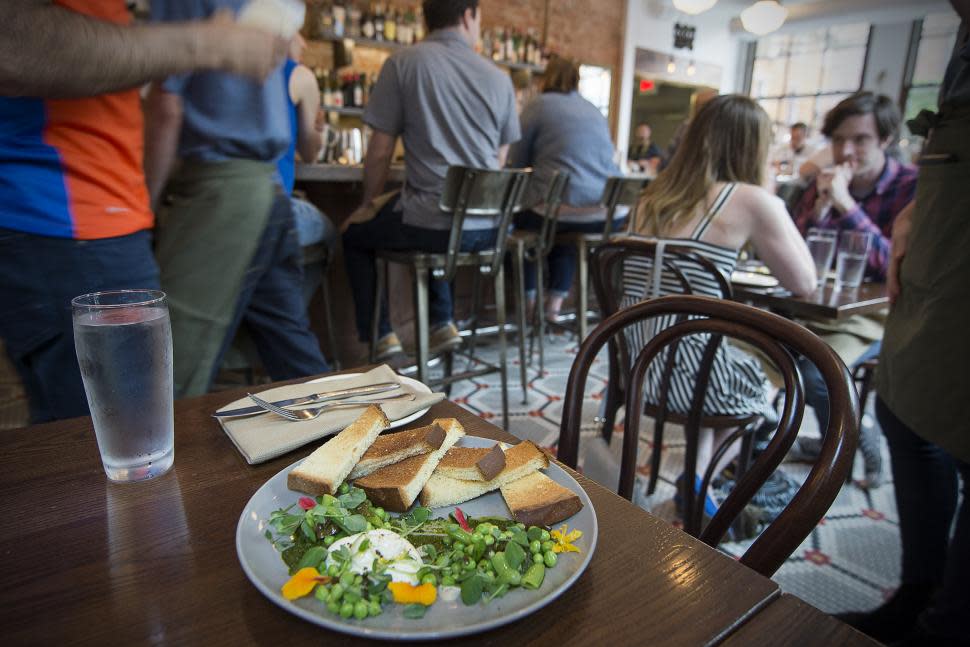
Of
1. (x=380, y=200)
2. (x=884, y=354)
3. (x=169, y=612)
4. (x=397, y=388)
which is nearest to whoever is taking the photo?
(x=169, y=612)

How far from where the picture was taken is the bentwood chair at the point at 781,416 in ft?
1.95

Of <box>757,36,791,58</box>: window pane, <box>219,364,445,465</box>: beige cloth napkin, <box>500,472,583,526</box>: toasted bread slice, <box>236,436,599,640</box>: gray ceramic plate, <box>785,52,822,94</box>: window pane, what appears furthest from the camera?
<box>785,52,822,94</box>: window pane

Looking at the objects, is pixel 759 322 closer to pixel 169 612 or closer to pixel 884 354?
pixel 884 354

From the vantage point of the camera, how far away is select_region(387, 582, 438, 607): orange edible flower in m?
0.41

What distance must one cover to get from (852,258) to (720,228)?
56 cm

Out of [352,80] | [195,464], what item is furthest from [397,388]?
[352,80]

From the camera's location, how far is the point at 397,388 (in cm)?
82

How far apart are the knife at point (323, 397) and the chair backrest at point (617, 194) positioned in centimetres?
245

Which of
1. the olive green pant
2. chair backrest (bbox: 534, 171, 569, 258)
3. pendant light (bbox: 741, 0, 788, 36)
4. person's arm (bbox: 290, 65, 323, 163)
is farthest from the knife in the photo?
pendant light (bbox: 741, 0, 788, 36)

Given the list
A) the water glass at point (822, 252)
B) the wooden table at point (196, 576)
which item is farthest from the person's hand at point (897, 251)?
the wooden table at point (196, 576)

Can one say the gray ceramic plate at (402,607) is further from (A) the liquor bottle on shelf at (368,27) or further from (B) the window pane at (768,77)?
(B) the window pane at (768,77)

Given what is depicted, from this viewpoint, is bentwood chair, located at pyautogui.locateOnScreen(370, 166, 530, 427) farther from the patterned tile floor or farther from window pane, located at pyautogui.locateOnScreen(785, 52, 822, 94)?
window pane, located at pyautogui.locateOnScreen(785, 52, 822, 94)

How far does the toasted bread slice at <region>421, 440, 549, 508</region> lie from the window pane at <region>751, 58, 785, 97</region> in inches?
458

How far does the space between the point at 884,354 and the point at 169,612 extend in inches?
53.8
